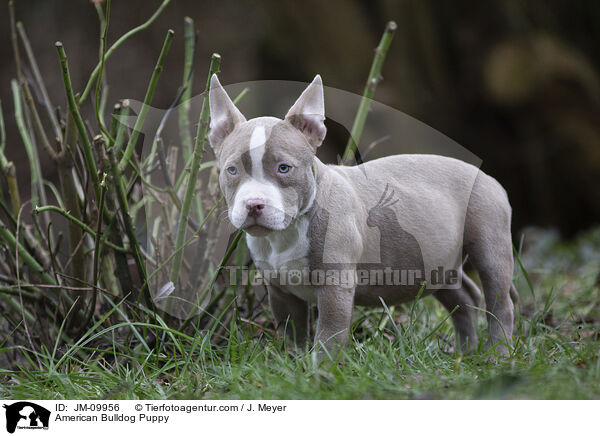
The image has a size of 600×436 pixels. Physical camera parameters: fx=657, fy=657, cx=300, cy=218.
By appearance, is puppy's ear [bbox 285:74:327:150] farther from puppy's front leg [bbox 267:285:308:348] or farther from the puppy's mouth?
puppy's front leg [bbox 267:285:308:348]

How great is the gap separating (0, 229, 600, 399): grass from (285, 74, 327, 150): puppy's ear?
32.2 inches

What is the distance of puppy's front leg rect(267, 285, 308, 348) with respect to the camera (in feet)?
9.02

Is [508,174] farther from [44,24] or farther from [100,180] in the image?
[100,180]

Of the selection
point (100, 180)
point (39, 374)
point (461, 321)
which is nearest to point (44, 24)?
point (100, 180)

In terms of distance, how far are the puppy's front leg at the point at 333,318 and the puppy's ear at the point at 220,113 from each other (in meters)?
0.70

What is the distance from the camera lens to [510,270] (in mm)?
2869

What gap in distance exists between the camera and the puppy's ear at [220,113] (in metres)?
2.43

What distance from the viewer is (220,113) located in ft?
8.05

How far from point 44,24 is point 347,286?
16.1ft

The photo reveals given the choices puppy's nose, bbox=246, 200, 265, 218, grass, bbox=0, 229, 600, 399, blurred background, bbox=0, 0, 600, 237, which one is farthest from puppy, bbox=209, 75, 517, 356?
blurred background, bbox=0, 0, 600, 237
